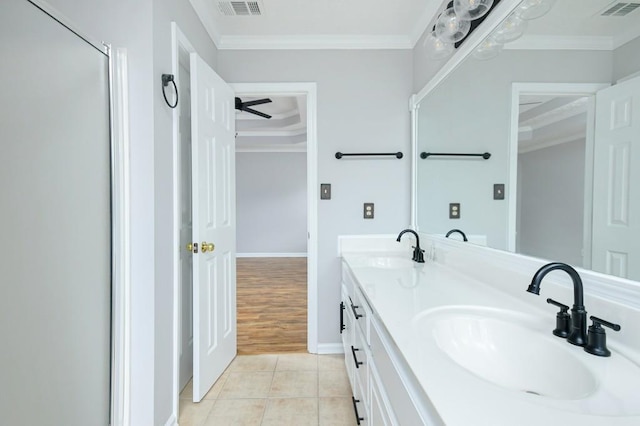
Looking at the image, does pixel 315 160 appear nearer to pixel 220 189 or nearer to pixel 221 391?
pixel 220 189

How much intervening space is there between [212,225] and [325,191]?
Result: 905 mm

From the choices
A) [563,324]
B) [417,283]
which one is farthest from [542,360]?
[417,283]

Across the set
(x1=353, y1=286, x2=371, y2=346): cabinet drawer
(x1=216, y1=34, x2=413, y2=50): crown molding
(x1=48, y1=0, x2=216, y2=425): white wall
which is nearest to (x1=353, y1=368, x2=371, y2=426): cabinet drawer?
(x1=353, y1=286, x2=371, y2=346): cabinet drawer

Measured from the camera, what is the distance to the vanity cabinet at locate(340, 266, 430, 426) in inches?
27.8

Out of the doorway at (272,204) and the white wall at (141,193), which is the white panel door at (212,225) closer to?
Result: the white wall at (141,193)

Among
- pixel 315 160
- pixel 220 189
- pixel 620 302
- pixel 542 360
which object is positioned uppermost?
pixel 315 160

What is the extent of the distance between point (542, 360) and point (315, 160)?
183cm

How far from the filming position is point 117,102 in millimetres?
1313

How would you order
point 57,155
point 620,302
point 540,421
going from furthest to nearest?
point 57,155 < point 620,302 < point 540,421

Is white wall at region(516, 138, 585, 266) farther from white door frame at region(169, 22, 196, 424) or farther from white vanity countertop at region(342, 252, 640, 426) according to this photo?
white door frame at region(169, 22, 196, 424)

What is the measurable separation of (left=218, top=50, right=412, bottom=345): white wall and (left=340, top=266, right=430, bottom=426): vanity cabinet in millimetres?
833

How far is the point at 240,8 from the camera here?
1.90 metres

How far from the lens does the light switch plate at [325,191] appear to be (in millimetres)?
2277

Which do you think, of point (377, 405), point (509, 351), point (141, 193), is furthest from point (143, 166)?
point (509, 351)
